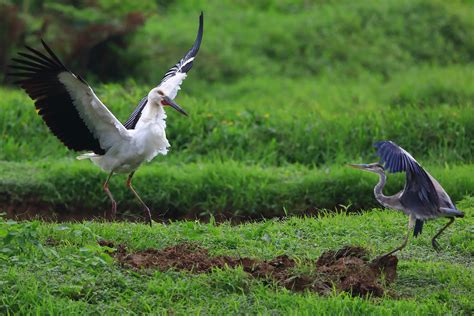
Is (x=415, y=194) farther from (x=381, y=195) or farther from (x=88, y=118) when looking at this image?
(x=88, y=118)

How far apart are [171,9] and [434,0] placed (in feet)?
14.3

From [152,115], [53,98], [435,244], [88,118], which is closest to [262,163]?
[152,115]

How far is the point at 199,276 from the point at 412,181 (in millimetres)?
1561

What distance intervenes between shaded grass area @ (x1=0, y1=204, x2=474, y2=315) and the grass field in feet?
0.04

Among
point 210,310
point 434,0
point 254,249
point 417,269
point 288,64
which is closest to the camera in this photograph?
point 210,310

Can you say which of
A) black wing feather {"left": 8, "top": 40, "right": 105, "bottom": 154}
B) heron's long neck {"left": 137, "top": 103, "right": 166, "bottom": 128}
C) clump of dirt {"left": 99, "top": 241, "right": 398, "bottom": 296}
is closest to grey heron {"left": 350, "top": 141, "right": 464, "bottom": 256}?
clump of dirt {"left": 99, "top": 241, "right": 398, "bottom": 296}

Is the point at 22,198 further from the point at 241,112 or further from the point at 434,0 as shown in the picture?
the point at 434,0

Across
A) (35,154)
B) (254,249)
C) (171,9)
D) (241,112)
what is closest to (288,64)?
(171,9)

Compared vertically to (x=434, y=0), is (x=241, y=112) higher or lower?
lower

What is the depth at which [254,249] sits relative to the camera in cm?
621

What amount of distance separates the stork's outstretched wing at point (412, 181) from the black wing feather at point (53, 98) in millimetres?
2362

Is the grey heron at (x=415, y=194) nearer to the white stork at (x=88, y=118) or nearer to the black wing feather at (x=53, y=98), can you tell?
the white stork at (x=88, y=118)

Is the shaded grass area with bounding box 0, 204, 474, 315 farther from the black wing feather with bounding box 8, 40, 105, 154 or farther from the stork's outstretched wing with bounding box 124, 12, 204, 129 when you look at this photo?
the stork's outstretched wing with bounding box 124, 12, 204, 129

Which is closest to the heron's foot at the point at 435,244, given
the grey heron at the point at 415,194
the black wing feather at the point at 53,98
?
the grey heron at the point at 415,194
